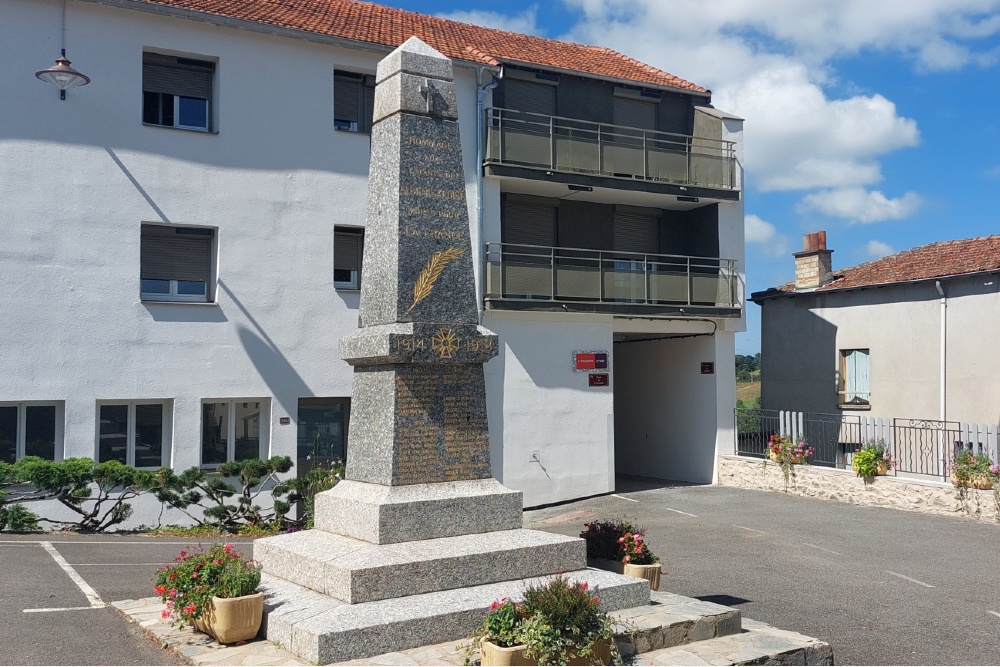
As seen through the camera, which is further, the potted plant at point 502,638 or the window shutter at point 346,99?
the window shutter at point 346,99

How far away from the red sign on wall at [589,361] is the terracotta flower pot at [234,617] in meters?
13.0

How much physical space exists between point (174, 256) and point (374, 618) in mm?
11278

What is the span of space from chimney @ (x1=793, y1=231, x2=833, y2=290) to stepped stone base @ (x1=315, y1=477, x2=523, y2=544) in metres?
18.6

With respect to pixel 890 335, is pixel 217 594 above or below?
below

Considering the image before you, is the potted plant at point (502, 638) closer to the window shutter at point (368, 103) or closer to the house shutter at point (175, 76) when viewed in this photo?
the house shutter at point (175, 76)

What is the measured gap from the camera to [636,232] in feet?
73.6

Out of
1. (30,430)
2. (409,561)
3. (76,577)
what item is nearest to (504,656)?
(409,561)

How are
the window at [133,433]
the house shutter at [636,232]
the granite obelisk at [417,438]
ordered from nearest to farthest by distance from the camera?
the granite obelisk at [417,438]
the window at [133,433]
the house shutter at [636,232]

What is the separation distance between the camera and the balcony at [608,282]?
19.2 m

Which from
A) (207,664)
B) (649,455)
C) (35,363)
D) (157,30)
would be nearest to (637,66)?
(649,455)

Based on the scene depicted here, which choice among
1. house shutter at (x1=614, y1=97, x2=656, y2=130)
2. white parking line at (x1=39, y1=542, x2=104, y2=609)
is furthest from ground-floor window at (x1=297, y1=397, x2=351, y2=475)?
house shutter at (x1=614, y1=97, x2=656, y2=130)

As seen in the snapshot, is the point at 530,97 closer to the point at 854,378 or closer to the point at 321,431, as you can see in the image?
the point at 321,431

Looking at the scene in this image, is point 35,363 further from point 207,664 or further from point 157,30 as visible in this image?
point 207,664

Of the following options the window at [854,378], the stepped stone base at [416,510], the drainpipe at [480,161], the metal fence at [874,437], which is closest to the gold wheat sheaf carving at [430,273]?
the stepped stone base at [416,510]
